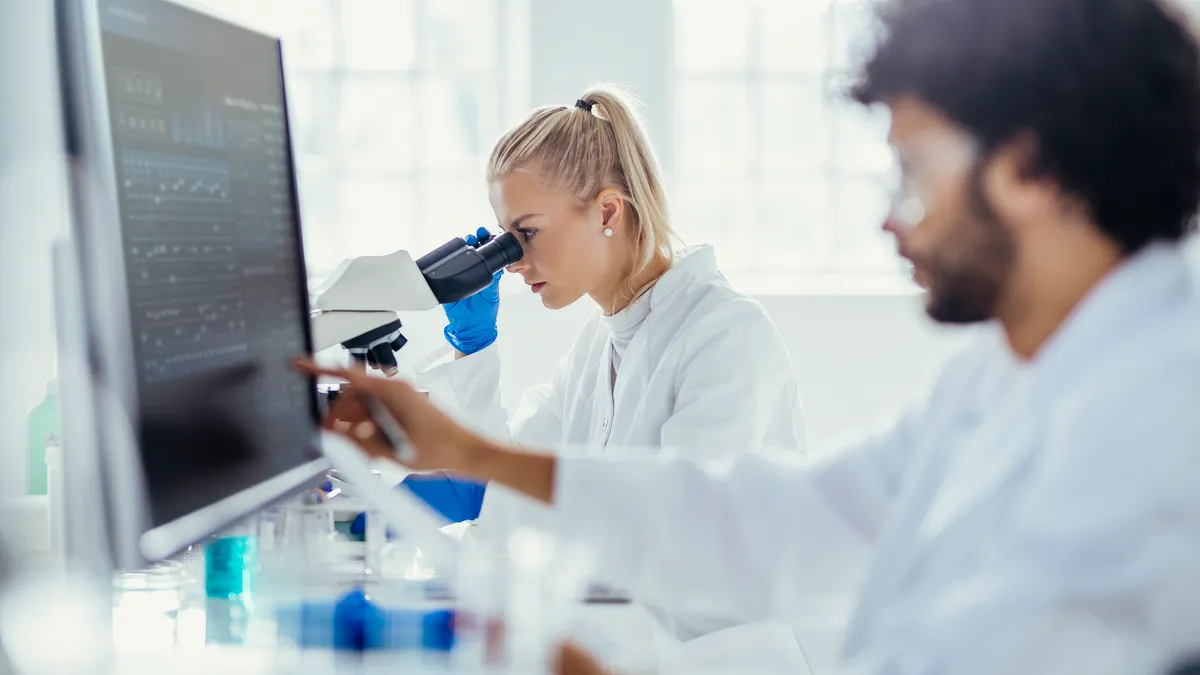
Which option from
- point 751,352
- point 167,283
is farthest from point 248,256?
point 751,352

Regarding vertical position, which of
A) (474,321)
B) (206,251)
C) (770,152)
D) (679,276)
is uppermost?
(770,152)

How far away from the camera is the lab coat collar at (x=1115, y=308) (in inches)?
32.1

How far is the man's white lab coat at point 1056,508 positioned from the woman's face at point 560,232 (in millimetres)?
942

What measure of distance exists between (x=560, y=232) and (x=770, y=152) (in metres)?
2.40

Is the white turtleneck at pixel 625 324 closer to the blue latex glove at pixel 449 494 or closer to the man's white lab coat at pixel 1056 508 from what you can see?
the blue latex glove at pixel 449 494

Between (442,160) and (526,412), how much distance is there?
205 centimetres

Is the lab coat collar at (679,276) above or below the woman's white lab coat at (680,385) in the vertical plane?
above

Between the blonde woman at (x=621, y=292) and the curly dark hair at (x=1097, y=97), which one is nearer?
the curly dark hair at (x=1097, y=97)

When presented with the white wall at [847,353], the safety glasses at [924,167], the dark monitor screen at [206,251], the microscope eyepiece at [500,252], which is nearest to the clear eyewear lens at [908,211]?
the safety glasses at [924,167]

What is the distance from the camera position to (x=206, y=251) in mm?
950

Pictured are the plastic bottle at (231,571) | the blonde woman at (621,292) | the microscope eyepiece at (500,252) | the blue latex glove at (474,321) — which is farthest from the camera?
the blue latex glove at (474,321)

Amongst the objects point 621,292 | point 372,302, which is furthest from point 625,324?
point 372,302

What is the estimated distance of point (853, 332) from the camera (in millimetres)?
3910

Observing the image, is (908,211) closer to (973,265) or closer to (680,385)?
(973,265)
